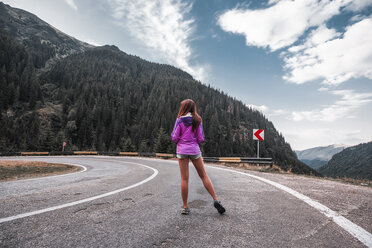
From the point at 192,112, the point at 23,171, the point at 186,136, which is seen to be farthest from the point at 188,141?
the point at 23,171

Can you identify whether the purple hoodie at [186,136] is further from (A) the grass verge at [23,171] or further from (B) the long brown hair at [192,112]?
(A) the grass verge at [23,171]

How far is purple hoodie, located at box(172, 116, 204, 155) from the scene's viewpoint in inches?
119

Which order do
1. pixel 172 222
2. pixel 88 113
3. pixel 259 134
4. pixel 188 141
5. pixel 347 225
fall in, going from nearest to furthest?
1. pixel 347 225
2. pixel 172 222
3. pixel 188 141
4. pixel 259 134
5. pixel 88 113

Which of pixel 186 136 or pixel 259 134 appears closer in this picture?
pixel 186 136

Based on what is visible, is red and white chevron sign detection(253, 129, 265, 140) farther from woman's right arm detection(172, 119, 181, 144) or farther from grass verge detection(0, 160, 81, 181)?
grass verge detection(0, 160, 81, 181)

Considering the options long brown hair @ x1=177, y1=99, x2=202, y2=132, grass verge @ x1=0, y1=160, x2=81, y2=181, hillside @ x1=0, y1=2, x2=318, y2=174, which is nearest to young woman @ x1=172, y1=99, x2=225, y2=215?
long brown hair @ x1=177, y1=99, x2=202, y2=132

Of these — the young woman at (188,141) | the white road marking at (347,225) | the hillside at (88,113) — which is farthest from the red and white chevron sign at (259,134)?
the hillside at (88,113)

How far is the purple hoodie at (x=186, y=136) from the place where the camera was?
3.04 metres

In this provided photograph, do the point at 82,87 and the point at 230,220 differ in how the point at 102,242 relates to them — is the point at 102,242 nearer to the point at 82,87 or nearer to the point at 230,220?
the point at 230,220

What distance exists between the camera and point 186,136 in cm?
312

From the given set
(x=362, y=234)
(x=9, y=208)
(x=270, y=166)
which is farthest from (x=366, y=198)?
(x=270, y=166)

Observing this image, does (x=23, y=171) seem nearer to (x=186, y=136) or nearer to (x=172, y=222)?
(x=186, y=136)

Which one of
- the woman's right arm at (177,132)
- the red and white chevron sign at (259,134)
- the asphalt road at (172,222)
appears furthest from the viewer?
the red and white chevron sign at (259,134)

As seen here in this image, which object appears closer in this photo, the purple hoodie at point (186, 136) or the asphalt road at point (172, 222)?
the asphalt road at point (172, 222)
